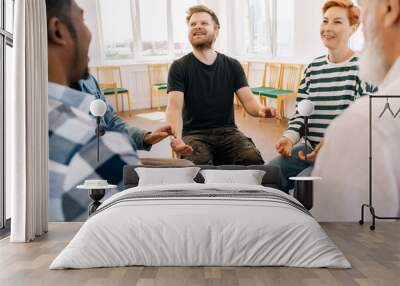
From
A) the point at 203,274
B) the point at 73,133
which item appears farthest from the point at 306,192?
the point at 73,133

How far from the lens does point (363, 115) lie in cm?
791

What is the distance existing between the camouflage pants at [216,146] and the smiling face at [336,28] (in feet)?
4.81

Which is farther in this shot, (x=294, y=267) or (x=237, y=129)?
(x=237, y=129)

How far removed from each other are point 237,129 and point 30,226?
2587mm

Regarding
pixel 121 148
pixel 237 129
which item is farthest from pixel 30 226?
pixel 237 129

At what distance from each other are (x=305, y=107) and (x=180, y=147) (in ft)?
4.97

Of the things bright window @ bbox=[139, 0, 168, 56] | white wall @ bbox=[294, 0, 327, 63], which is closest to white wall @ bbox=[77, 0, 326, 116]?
white wall @ bbox=[294, 0, 327, 63]

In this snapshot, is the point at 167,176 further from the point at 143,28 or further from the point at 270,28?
the point at 270,28

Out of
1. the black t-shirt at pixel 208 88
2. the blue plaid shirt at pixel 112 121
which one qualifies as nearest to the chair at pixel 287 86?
the black t-shirt at pixel 208 88

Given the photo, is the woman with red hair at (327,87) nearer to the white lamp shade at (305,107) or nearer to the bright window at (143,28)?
→ the white lamp shade at (305,107)

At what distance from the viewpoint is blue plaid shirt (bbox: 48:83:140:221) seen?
26.5ft

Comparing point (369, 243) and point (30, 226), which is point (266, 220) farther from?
point (30, 226)

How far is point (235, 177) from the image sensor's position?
752 centimetres

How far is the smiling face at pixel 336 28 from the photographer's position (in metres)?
7.81
